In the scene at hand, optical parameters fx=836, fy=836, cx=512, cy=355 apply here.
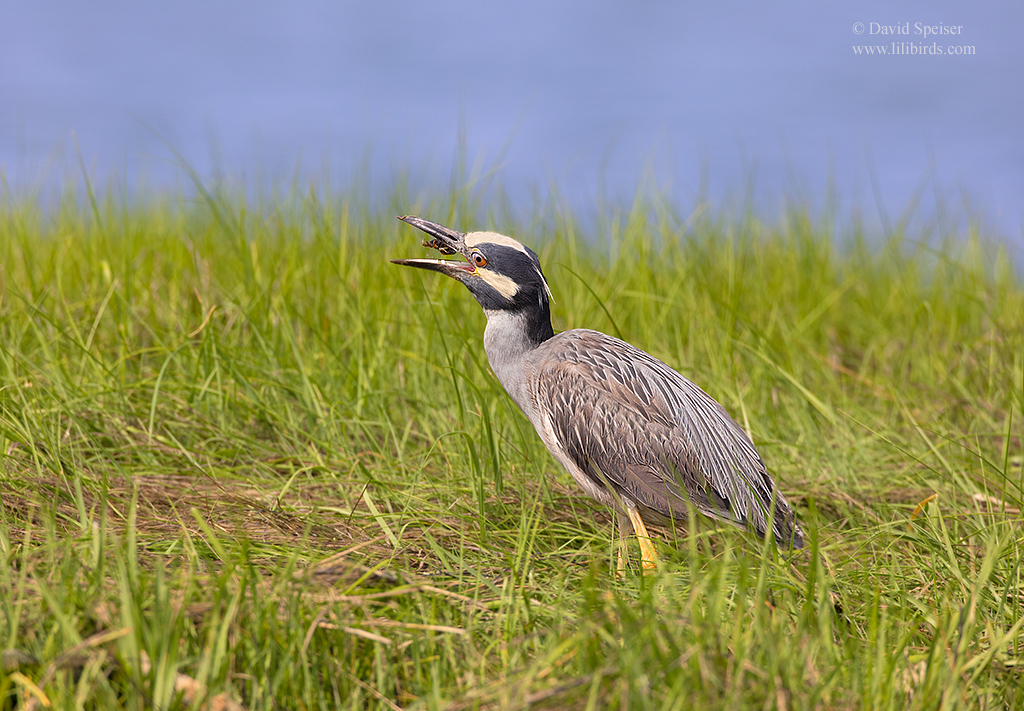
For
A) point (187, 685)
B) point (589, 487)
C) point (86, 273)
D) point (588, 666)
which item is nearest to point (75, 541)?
point (187, 685)

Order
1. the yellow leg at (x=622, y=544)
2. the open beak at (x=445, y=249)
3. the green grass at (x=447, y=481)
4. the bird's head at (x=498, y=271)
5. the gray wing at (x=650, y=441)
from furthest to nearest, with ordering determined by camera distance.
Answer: the open beak at (x=445, y=249) < the bird's head at (x=498, y=271) < the gray wing at (x=650, y=441) < the yellow leg at (x=622, y=544) < the green grass at (x=447, y=481)

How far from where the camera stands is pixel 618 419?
4203mm

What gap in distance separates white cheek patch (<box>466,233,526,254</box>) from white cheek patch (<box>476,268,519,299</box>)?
155mm

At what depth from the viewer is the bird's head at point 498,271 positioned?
4477 mm

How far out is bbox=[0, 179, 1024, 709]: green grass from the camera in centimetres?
254

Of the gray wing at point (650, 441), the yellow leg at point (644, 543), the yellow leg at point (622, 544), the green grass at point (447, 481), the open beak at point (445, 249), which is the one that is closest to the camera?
the green grass at point (447, 481)

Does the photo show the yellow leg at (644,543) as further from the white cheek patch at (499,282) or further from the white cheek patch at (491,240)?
the white cheek patch at (491,240)

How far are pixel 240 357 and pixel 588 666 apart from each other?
3.68 metres

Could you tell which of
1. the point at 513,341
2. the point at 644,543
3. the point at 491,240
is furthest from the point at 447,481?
the point at 491,240

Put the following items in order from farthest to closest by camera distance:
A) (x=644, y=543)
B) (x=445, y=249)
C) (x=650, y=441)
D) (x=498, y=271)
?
(x=445, y=249) → (x=498, y=271) → (x=650, y=441) → (x=644, y=543)

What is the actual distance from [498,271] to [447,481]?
1.15 m

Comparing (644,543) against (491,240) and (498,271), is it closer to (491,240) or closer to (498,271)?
(498,271)

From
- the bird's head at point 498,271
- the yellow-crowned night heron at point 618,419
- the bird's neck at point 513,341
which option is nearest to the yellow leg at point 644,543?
the yellow-crowned night heron at point 618,419

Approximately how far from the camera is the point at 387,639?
2.64 m
